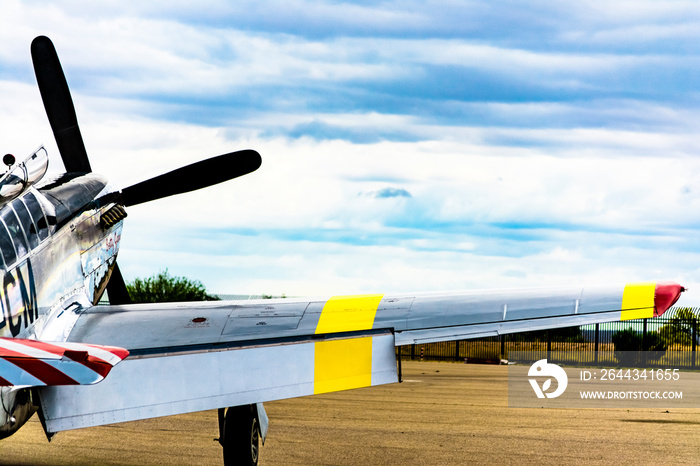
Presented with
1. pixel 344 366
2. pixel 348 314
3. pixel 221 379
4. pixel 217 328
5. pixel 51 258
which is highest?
pixel 51 258

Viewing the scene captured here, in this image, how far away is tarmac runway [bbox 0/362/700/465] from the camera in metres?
8.71

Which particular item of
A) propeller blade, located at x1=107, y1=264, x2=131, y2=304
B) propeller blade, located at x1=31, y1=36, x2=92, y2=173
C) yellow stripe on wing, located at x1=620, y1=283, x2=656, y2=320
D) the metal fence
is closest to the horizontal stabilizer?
yellow stripe on wing, located at x1=620, y1=283, x2=656, y2=320

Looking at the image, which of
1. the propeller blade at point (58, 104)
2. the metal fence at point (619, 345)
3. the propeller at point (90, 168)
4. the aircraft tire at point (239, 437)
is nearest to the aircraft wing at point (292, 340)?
the aircraft tire at point (239, 437)

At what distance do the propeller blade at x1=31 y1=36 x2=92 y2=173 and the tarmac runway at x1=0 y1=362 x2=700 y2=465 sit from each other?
416 cm

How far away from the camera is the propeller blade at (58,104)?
12.3m

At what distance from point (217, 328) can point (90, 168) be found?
23.6ft

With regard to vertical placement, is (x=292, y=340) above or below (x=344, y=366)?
above

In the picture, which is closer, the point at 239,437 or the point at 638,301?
the point at 638,301

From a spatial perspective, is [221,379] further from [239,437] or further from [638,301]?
→ [638,301]

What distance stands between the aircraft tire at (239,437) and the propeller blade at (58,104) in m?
6.36

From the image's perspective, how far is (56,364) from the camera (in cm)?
389

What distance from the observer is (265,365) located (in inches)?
241

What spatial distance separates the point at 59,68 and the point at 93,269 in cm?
536

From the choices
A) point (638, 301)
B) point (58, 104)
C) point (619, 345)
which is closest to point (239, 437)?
point (638, 301)
